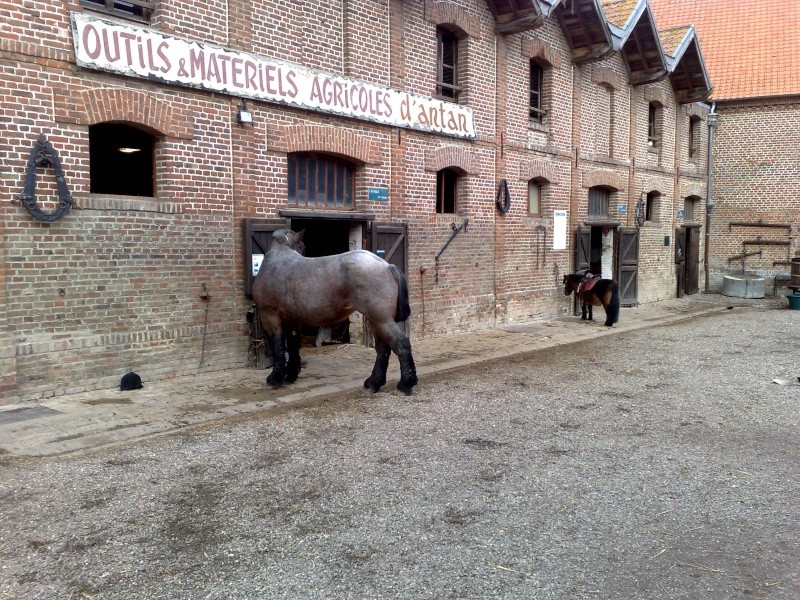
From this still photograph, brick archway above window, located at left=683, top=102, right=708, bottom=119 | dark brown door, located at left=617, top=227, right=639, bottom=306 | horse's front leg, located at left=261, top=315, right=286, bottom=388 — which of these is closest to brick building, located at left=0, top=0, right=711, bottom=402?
dark brown door, located at left=617, top=227, right=639, bottom=306

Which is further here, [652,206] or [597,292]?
[652,206]

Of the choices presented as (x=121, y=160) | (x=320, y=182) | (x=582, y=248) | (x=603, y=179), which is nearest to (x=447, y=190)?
(x=320, y=182)

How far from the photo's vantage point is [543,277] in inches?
577

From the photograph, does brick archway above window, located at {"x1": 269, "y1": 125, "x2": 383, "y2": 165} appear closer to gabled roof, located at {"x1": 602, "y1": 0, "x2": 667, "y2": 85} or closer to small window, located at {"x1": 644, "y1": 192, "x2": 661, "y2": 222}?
gabled roof, located at {"x1": 602, "y1": 0, "x2": 667, "y2": 85}

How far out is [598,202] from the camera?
16.9m

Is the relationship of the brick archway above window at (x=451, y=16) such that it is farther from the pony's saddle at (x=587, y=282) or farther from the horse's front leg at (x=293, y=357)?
the horse's front leg at (x=293, y=357)

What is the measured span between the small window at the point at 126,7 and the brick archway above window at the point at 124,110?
95cm

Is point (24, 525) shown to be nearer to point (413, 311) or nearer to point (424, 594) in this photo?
point (424, 594)

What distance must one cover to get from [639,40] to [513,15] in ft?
19.6

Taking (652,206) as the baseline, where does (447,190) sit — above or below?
below

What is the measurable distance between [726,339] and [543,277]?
3946 mm

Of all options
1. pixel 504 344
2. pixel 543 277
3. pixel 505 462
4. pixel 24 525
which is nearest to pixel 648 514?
pixel 505 462

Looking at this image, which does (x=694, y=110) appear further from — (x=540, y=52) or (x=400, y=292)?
(x=400, y=292)

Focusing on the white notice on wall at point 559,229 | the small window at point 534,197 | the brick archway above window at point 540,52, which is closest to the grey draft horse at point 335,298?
the small window at point 534,197
